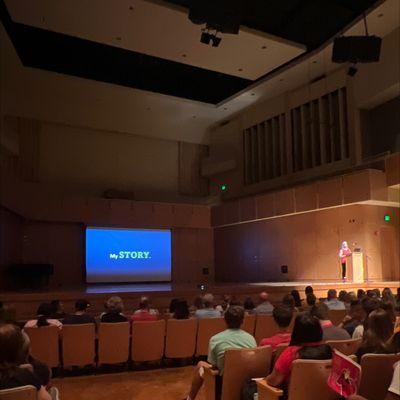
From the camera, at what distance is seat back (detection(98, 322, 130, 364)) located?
5.19 m

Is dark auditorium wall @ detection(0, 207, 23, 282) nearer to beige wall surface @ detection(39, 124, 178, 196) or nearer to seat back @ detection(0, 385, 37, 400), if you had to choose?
beige wall surface @ detection(39, 124, 178, 196)

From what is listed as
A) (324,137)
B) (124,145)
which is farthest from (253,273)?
(124,145)

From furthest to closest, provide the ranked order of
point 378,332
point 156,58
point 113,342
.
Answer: point 156,58 < point 113,342 < point 378,332

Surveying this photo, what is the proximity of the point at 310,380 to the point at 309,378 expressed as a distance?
14mm

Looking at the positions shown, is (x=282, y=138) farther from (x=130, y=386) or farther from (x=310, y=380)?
(x=310, y=380)

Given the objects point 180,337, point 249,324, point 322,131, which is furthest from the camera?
point 322,131

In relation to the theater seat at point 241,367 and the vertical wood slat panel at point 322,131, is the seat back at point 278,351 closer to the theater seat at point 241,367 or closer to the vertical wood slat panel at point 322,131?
the theater seat at point 241,367

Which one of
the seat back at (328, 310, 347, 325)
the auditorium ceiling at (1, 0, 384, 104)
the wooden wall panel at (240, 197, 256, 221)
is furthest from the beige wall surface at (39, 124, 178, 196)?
the seat back at (328, 310, 347, 325)

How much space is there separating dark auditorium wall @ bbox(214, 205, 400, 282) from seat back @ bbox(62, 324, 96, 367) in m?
7.93

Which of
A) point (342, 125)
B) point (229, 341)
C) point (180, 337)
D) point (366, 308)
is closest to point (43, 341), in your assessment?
point (180, 337)

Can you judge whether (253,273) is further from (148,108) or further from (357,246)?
(148,108)

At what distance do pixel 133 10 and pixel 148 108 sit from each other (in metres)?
5.20

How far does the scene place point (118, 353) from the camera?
208 inches

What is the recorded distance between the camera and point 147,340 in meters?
5.42
